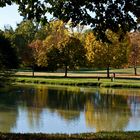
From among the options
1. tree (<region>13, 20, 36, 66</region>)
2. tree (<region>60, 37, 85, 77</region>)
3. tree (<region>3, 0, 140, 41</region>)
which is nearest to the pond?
tree (<region>3, 0, 140, 41</region>)

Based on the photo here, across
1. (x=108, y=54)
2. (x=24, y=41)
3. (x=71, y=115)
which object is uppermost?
(x=24, y=41)

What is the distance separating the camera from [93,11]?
12.8 metres

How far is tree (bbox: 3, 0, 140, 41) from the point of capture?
12305 mm

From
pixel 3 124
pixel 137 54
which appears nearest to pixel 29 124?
pixel 3 124

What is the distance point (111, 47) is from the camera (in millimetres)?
72750

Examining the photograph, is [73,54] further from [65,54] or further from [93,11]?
[93,11]

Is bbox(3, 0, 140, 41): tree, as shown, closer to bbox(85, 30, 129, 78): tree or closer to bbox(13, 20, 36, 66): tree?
bbox(13, 20, 36, 66): tree

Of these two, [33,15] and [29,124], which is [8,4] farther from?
[29,124]

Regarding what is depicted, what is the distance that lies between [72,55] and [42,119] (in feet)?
162

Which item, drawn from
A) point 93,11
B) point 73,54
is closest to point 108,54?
point 73,54

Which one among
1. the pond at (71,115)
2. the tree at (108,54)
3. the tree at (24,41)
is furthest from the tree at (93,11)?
the tree at (108,54)

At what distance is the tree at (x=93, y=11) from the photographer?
40.4 feet

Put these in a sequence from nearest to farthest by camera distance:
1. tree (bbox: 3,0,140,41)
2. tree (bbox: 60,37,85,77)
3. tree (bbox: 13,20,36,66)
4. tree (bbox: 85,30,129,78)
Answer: tree (bbox: 3,0,140,41), tree (bbox: 85,30,129,78), tree (bbox: 60,37,85,77), tree (bbox: 13,20,36,66)

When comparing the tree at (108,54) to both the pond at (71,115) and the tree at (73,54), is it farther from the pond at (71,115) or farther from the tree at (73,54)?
the pond at (71,115)
